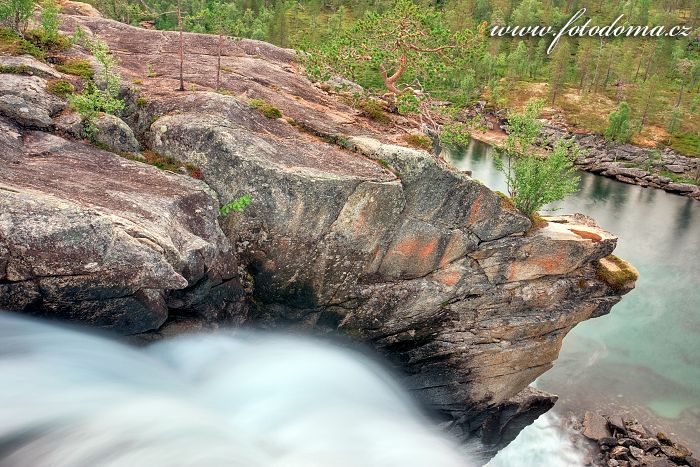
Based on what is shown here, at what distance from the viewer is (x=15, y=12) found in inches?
1056

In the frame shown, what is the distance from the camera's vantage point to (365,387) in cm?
2453

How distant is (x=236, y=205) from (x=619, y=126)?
11109cm

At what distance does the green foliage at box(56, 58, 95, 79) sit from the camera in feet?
81.4

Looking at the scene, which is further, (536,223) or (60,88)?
(536,223)

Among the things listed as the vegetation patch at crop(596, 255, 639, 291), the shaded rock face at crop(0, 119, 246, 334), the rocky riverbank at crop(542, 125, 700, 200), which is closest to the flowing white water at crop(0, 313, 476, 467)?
the shaded rock face at crop(0, 119, 246, 334)

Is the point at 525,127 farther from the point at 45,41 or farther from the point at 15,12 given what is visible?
the point at 15,12

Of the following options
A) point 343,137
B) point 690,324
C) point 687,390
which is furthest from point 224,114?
point 690,324

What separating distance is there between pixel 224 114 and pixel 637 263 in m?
52.5

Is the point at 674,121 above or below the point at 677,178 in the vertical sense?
above

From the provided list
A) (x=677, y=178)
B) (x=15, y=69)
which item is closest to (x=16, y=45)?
(x=15, y=69)

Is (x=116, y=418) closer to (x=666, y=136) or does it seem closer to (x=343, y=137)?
(x=343, y=137)

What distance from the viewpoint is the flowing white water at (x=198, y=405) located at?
14.6m

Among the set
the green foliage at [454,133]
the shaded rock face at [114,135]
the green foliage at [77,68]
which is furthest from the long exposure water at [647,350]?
the green foliage at [77,68]

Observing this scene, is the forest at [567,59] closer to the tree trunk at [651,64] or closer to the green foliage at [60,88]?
the tree trunk at [651,64]
